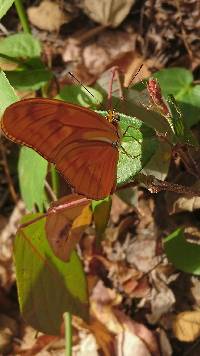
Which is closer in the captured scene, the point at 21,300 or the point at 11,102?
the point at 11,102

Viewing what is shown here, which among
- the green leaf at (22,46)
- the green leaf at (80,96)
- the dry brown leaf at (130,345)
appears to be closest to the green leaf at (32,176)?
the green leaf at (80,96)

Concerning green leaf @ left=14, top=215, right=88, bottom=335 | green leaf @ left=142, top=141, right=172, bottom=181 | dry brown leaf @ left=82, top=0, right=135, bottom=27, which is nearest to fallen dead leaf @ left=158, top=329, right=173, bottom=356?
green leaf @ left=14, top=215, right=88, bottom=335

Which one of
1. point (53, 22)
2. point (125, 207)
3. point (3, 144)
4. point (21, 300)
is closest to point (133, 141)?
point (21, 300)

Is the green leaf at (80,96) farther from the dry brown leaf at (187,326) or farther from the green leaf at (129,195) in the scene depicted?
the dry brown leaf at (187,326)

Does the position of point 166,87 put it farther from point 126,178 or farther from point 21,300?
point 21,300

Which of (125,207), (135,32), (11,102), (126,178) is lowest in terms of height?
(125,207)

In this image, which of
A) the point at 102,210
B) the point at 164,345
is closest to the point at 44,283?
the point at 102,210
